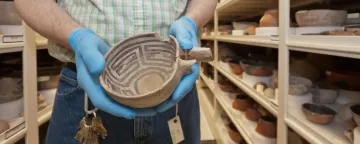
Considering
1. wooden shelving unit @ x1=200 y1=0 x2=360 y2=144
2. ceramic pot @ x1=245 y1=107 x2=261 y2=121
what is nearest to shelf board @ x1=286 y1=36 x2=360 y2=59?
wooden shelving unit @ x1=200 y1=0 x2=360 y2=144

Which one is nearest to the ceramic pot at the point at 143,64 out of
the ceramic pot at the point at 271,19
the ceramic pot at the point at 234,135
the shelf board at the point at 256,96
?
the shelf board at the point at 256,96

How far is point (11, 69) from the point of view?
1.35 m

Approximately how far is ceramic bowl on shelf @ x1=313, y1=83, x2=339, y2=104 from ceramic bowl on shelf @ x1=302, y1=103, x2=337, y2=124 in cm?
7

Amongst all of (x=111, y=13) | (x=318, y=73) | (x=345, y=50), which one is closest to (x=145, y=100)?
(x=111, y=13)

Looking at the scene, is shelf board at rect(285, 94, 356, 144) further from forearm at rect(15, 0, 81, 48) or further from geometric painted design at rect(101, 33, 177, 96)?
forearm at rect(15, 0, 81, 48)

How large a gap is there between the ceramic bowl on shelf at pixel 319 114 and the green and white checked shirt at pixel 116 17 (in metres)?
0.61

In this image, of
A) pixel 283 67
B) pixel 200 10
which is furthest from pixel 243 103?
pixel 200 10

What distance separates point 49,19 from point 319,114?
33.0 inches

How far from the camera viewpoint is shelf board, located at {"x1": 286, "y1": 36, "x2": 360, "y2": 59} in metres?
0.60

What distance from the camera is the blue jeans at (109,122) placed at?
0.61 m

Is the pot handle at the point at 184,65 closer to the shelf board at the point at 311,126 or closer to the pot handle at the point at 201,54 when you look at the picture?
the pot handle at the point at 201,54

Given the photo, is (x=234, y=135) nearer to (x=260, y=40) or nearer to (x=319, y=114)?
(x=260, y=40)

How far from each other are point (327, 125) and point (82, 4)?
82 centimetres

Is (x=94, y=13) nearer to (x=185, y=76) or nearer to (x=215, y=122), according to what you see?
(x=185, y=76)
